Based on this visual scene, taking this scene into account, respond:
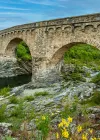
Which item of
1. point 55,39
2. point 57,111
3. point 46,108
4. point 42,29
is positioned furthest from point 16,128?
point 42,29

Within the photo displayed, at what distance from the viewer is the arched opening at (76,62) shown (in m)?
22.7

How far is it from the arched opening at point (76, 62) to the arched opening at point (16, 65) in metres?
6.13

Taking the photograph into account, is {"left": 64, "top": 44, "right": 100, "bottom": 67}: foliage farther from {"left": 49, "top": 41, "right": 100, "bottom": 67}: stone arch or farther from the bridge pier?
{"left": 49, "top": 41, "right": 100, "bottom": 67}: stone arch

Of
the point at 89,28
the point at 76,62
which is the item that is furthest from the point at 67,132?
the point at 76,62

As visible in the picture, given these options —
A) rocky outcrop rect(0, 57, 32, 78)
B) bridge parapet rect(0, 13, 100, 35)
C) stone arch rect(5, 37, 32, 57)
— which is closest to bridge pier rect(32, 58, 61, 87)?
bridge parapet rect(0, 13, 100, 35)

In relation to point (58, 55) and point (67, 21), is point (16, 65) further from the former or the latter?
point (67, 21)

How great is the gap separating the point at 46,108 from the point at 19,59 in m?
22.4

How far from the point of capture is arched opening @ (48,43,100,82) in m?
22.7

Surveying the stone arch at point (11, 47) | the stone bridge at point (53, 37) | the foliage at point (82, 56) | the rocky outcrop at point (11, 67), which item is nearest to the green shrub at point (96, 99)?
the stone bridge at point (53, 37)

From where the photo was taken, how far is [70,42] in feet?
65.6

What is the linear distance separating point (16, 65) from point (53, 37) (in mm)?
14703

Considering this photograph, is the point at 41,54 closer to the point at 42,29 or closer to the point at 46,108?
the point at 42,29

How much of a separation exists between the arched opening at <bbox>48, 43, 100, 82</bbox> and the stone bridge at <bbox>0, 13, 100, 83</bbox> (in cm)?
10

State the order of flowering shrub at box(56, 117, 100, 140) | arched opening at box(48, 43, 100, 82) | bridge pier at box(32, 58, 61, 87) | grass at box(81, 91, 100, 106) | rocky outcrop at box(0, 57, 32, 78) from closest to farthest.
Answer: flowering shrub at box(56, 117, 100, 140) < grass at box(81, 91, 100, 106) < arched opening at box(48, 43, 100, 82) < bridge pier at box(32, 58, 61, 87) < rocky outcrop at box(0, 57, 32, 78)
